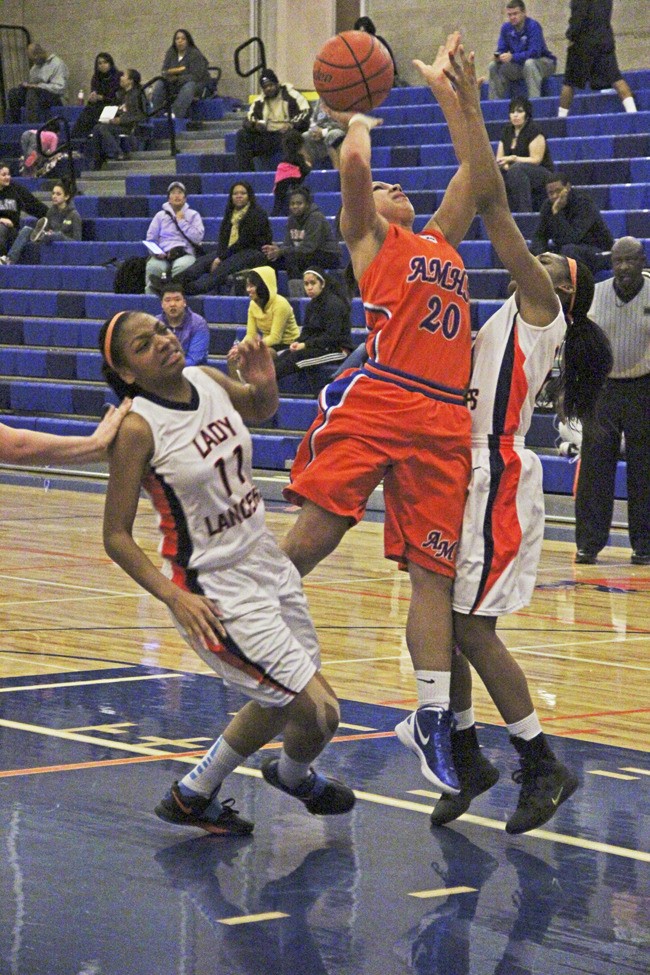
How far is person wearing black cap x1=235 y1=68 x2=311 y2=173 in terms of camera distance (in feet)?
48.2

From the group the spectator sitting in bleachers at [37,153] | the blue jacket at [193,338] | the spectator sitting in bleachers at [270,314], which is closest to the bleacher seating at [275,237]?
the spectator sitting in bleachers at [270,314]

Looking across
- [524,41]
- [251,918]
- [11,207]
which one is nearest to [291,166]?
A: [524,41]

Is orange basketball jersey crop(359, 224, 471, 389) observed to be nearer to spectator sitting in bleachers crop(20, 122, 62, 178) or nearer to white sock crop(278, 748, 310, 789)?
white sock crop(278, 748, 310, 789)

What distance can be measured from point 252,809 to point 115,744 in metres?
0.68

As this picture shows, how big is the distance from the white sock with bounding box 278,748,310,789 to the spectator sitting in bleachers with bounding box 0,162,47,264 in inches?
495

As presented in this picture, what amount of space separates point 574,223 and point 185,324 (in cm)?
286

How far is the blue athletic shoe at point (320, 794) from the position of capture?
3576 millimetres

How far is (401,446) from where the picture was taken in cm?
366

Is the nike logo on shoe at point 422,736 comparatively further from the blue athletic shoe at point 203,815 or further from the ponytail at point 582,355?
the ponytail at point 582,355

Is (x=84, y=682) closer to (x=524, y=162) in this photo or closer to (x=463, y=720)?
(x=463, y=720)

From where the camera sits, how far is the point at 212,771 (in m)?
3.52

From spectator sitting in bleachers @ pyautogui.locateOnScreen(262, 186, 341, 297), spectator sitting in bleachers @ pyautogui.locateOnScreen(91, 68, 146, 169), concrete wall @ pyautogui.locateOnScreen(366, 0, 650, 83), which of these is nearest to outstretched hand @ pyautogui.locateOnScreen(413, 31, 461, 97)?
spectator sitting in bleachers @ pyautogui.locateOnScreen(262, 186, 341, 297)

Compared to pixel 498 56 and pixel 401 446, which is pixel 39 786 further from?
pixel 498 56

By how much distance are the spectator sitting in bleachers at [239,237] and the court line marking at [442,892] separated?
10.0 meters
